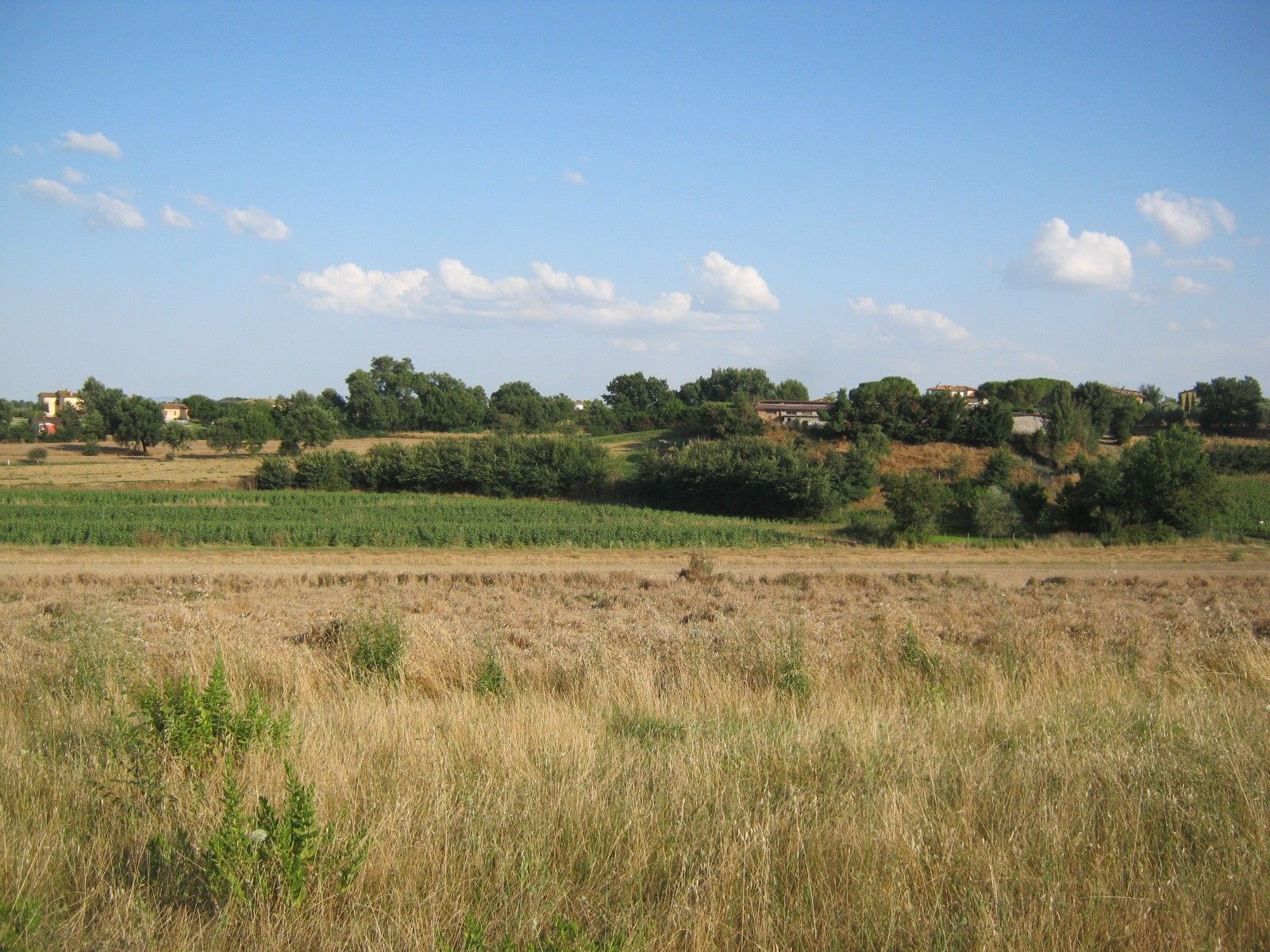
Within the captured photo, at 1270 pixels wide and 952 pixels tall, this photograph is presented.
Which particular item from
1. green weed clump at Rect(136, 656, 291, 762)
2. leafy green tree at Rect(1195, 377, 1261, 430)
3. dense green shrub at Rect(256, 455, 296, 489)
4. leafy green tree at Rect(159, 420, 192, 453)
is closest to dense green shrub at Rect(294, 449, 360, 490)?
dense green shrub at Rect(256, 455, 296, 489)

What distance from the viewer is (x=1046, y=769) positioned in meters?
3.99

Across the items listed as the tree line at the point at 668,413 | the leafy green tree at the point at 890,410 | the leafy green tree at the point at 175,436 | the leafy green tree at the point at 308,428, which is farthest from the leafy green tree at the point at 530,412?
the leafy green tree at the point at 890,410

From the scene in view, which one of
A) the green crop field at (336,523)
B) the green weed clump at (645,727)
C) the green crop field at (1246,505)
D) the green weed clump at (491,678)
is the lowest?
the green crop field at (336,523)

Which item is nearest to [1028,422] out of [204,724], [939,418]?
[939,418]

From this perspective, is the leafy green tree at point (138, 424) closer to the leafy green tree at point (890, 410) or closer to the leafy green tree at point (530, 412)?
the leafy green tree at point (530, 412)

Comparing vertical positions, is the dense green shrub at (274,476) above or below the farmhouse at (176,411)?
below

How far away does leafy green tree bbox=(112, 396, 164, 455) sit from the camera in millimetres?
91188

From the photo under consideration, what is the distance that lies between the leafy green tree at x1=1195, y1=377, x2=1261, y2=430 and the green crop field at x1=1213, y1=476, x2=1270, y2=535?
1785 centimetres

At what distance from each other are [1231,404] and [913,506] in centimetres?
5059

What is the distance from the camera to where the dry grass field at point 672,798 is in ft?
9.35

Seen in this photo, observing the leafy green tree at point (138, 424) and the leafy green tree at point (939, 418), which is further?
the leafy green tree at point (138, 424)

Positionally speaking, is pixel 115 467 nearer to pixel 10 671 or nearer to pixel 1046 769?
pixel 10 671

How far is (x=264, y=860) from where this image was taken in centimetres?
304

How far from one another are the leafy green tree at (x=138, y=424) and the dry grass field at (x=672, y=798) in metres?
96.5
